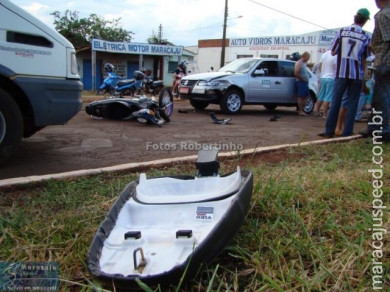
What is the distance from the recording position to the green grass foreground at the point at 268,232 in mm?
1707

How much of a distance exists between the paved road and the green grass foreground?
0.89m

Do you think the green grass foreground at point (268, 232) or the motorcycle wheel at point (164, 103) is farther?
the motorcycle wheel at point (164, 103)

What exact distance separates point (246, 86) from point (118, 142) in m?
6.19

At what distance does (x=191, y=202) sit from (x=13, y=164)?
2.68 meters

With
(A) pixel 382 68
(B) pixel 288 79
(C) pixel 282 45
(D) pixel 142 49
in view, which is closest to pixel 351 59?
(A) pixel 382 68

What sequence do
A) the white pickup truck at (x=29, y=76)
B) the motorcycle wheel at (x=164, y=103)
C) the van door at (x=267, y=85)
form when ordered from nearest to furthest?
the white pickup truck at (x=29, y=76), the motorcycle wheel at (x=164, y=103), the van door at (x=267, y=85)

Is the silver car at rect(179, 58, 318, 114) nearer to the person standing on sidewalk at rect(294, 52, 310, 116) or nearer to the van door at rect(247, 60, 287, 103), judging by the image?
the van door at rect(247, 60, 287, 103)

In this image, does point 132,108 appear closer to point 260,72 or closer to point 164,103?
point 164,103

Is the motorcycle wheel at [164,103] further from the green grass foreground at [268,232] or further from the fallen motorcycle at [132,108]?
the green grass foreground at [268,232]

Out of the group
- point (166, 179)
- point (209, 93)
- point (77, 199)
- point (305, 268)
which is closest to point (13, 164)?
point (77, 199)

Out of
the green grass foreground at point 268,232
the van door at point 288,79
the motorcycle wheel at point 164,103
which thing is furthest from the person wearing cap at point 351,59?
the van door at point 288,79

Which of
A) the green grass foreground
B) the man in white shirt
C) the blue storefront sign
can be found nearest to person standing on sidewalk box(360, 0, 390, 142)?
the green grass foreground

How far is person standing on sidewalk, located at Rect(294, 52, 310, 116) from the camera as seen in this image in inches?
420

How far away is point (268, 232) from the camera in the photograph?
83.9 inches
